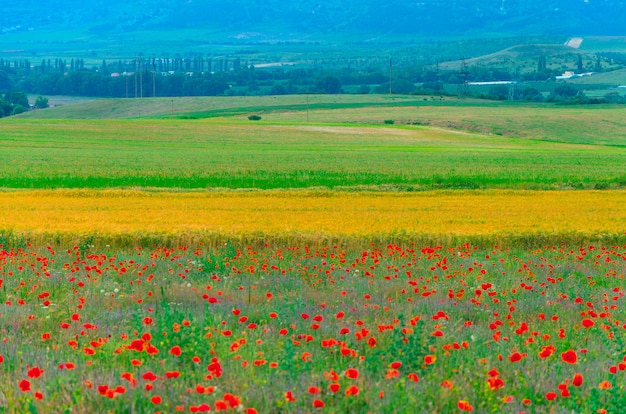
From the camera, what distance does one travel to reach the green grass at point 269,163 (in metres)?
29.6

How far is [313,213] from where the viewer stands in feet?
60.5

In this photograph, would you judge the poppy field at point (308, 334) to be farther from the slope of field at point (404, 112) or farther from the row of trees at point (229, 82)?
the row of trees at point (229, 82)

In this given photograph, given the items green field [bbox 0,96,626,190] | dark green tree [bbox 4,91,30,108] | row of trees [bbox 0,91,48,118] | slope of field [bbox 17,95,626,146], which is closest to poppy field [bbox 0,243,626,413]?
green field [bbox 0,96,626,190]

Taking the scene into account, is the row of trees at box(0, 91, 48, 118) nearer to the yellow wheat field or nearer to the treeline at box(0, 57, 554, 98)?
the treeline at box(0, 57, 554, 98)

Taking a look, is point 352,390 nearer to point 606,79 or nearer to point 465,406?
point 465,406

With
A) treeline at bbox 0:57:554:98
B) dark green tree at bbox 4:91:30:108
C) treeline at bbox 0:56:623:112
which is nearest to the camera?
dark green tree at bbox 4:91:30:108

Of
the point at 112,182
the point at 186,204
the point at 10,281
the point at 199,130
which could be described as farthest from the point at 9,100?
the point at 10,281

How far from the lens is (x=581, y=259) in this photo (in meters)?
13.1

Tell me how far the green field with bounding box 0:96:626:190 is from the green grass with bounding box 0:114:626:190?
6 cm

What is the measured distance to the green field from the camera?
30.4 m

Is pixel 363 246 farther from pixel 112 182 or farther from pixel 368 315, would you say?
pixel 112 182

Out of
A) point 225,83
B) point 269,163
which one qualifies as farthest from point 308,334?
point 225,83

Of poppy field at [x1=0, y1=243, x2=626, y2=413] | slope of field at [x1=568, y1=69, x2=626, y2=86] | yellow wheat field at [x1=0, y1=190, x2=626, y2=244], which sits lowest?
yellow wheat field at [x1=0, y1=190, x2=626, y2=244]

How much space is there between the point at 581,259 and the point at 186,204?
33.8 ft
